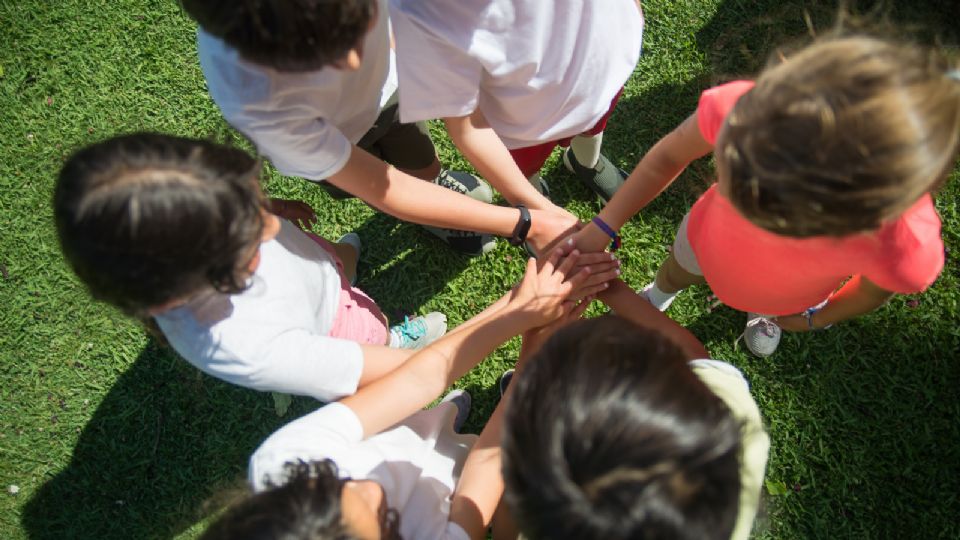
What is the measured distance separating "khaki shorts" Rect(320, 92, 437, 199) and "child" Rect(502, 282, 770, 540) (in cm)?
118

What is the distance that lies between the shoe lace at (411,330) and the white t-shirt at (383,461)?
0.82 meters

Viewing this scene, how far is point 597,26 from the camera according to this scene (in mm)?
1686

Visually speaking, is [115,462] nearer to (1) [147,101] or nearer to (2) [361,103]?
(1) [147,101]

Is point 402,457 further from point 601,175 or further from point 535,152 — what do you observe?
point 601,175

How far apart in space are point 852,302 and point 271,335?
5.54 feet

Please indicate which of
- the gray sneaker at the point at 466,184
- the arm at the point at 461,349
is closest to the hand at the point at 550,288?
the arm at the point at 461,349

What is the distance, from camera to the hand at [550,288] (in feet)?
6.73

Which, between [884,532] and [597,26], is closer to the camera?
[597,26]

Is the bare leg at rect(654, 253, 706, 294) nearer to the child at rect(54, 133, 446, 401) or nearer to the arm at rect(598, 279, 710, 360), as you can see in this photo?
the arm at rect(598, 279, 710, 360)

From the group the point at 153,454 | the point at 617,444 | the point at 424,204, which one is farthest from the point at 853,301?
the point at 153,454

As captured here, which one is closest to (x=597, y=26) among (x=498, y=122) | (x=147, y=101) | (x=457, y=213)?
(x=498, y=122)

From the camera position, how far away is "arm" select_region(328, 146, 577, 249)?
1765 millimetres

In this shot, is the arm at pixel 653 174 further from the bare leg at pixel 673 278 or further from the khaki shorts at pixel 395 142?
the khaki shorts at pixel 395 142

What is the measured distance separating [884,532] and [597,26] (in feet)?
7.45
